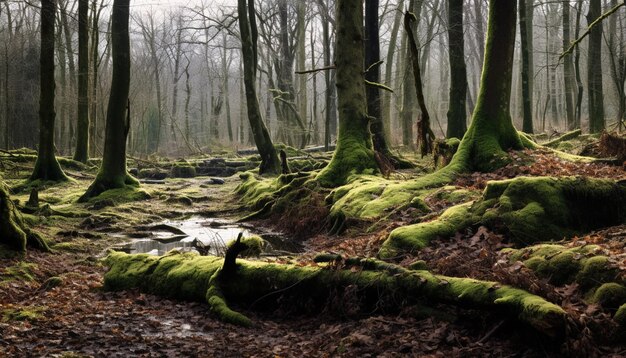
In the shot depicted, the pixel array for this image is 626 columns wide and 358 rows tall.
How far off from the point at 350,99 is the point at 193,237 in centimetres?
491

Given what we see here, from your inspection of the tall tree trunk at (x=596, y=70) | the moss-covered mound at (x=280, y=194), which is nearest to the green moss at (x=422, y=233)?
the moss-covered mound at (x=280, y=194)

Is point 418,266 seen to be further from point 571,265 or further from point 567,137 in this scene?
point 567,137

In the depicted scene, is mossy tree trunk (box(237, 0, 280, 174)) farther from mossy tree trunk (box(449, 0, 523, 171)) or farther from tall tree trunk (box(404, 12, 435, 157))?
mossy tree trunk (box(449, 0, 523, 171))

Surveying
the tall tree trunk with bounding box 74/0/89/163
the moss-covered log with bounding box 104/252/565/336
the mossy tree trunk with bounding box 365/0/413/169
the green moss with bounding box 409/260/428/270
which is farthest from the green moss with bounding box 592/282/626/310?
the tall tree trunk with bounding box 74/0/89/163

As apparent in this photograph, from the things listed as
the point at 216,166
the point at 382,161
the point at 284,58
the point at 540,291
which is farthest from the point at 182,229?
the point at 284,58

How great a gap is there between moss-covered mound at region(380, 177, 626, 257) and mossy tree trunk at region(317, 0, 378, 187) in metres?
5.89

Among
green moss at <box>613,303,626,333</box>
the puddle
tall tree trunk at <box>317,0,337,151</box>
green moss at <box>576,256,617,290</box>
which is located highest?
tall tree trunk at <box>317,0,337,151</box>

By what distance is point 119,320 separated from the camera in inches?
243

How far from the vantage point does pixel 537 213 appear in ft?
23.1

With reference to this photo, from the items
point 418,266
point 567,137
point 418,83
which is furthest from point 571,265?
point 567,137

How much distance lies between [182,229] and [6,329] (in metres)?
7.57

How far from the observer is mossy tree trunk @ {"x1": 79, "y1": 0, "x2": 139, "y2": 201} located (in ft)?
54.3

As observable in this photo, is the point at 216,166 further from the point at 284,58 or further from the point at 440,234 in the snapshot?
the point at 440,234

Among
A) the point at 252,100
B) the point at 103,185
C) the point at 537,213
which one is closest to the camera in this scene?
the point at 537,213
